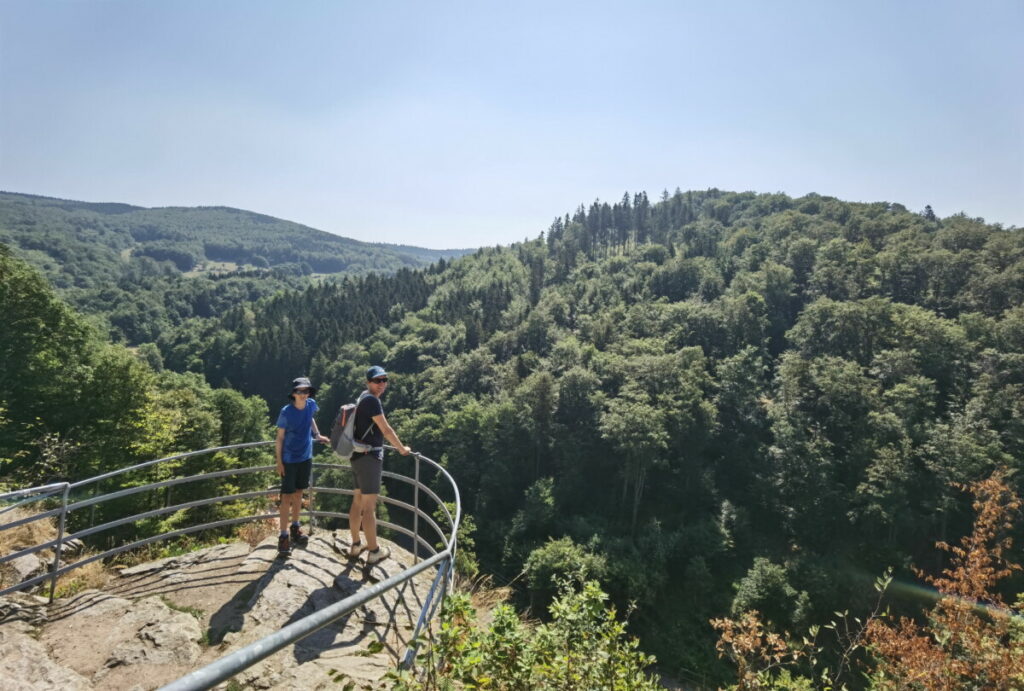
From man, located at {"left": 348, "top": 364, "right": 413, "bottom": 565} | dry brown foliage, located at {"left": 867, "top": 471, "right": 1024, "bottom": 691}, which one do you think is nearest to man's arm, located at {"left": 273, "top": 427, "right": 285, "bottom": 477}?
man, located at {"left": 348, "top": 364, "right": 413, "bottom": 565}

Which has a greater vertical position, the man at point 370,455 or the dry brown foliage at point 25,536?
the man at point 370,455

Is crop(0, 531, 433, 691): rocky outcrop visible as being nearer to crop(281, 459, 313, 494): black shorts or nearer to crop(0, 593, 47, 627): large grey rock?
crop(0, 593, 47, 627): large grey rock

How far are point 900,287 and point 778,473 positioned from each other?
140ft

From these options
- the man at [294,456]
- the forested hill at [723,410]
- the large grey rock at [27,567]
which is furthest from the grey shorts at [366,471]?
the forested hill at [723,410]

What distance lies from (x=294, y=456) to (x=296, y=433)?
0.29 m

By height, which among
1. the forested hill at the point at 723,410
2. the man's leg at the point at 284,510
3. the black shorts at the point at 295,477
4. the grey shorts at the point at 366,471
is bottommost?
the forested hill at the point at 723,410

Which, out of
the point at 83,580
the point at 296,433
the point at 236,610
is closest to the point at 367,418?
the point at 296,433

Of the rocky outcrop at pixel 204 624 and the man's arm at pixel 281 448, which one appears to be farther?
the man's arm at pixel 281 448

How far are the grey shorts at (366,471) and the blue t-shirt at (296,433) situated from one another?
869 mm

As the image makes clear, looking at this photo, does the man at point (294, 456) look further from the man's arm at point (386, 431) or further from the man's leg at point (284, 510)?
the man's arm at point (386, 431)

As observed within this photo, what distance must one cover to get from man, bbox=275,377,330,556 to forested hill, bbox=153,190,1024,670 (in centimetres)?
874

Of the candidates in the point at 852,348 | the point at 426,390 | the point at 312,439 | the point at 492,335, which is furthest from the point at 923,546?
the point at 492,335

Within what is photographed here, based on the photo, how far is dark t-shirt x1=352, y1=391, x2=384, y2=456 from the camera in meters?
5.48

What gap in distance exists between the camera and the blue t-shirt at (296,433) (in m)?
5.91
